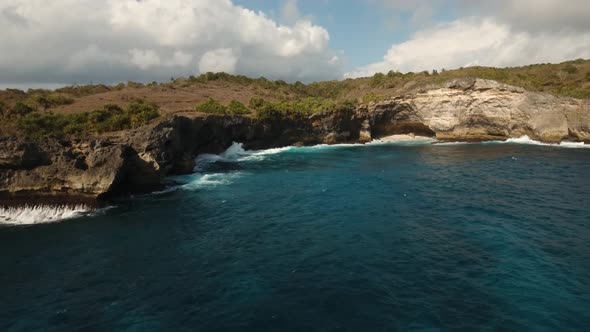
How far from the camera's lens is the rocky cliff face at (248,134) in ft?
115

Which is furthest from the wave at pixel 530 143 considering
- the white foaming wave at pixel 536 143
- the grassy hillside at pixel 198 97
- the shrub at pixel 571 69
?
the shrub at pixel 571 69

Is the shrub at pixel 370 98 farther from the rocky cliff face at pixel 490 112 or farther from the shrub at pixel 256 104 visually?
the shrub at pixel 256 104

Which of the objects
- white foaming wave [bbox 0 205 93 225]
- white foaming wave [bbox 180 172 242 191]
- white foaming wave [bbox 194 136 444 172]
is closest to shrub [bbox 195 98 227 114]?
white foaming wave [bbox 194 136 444 172]

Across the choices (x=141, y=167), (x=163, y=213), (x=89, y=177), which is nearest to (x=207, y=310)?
(x=163, y=213)

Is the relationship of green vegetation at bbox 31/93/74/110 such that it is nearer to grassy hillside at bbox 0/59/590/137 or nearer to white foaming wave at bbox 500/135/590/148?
grassy hillside at bbox 0/59/590/137

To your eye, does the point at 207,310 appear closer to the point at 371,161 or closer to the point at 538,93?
the point at 371,161

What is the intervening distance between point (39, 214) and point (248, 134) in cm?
4126

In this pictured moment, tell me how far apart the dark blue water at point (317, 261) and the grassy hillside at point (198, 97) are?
65.9 feet

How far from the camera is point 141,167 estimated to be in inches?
1598

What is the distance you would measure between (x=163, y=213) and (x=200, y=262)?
12.0 metres

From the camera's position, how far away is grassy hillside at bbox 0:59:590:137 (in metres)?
48.2

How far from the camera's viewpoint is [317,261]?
21.6 meters

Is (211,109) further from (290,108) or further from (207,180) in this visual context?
(207,180)

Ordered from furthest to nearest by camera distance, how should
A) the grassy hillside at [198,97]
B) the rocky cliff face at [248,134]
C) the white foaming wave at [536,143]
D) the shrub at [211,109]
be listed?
the shrub at [211,109]
the white foaming wave at [536,143]
the grassy hillside at [198,97]
the rocky cliff face at [248,134]
